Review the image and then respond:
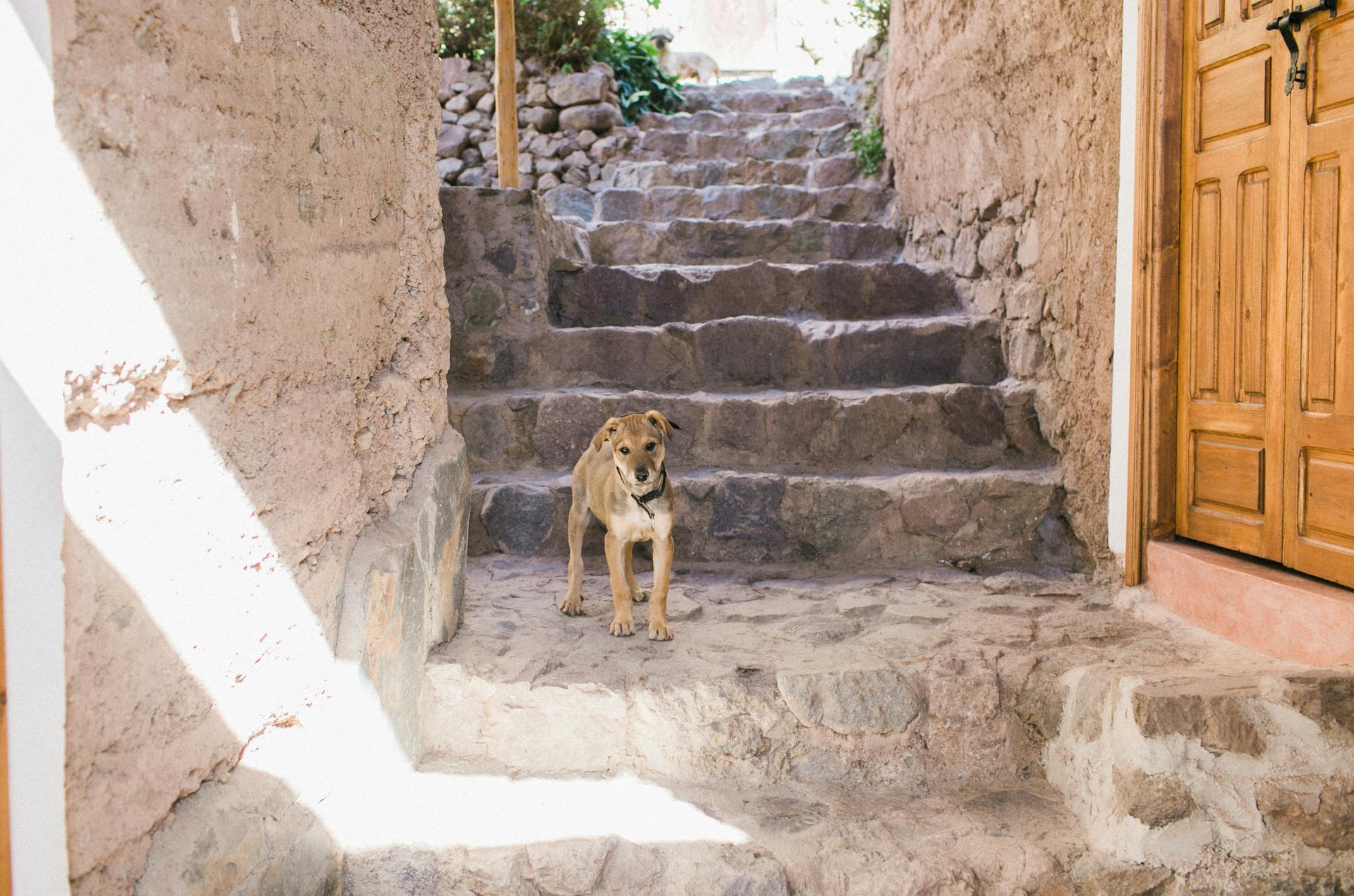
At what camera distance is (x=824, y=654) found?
302 cm

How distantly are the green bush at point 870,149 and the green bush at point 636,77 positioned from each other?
9.25 feet

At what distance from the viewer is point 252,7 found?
2.11m

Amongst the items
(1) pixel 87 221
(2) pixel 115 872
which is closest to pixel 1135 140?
(1) pixel 87 221

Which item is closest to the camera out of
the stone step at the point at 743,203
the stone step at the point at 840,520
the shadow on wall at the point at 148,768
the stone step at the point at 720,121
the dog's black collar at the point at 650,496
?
the shadow on wall at the point at 148,768

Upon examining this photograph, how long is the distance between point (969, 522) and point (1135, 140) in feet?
5.28

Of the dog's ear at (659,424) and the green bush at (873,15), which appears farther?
the green bush at (873,15)

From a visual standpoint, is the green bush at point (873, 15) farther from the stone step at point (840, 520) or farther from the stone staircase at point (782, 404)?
the stone step at point (840, 520)

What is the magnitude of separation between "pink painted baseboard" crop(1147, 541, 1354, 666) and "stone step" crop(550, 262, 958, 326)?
237 centimetres

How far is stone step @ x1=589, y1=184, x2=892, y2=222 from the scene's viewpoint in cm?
686

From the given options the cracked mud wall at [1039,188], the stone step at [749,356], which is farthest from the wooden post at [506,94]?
the cracked mud wall at [1039,188]

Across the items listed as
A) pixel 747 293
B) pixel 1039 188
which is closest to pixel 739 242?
pixel 747 293

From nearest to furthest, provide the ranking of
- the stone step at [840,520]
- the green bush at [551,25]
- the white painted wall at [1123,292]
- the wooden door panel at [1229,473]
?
the wooden door panel at [1229,473] → the white painted wall at [1123,292] → the stone step at [840,520] → the green bush at [551,25]

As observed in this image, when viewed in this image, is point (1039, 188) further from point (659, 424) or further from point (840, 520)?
point (659, 424)

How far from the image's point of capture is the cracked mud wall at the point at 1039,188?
12.3ft
